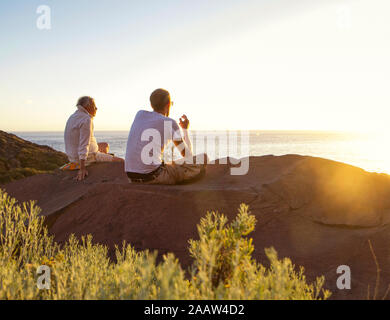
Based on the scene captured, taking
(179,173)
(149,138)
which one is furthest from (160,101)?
(179,173)

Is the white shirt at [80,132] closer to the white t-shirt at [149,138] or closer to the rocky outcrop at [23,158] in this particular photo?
the white t-shirt at [149,138]

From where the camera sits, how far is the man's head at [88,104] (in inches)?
264

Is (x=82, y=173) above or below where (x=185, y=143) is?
below

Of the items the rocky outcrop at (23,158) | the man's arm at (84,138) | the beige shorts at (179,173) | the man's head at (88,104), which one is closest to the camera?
the beige shorts at (179,173)

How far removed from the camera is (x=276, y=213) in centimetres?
527

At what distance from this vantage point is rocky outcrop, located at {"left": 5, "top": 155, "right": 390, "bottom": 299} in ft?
14.7

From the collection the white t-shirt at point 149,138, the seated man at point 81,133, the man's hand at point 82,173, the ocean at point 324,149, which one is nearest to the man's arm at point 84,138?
the seated man at point 81,133

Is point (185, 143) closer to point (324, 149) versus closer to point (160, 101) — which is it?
point (160, 101)

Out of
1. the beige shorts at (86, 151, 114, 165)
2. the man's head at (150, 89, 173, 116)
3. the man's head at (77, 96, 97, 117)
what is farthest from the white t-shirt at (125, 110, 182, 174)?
the beige shorts at (86, 151, 114, 165)

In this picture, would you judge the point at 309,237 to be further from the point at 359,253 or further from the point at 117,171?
the point at 117,171

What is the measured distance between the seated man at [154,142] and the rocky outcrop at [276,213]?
0.84 ft

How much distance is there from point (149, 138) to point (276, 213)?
2.33 m
